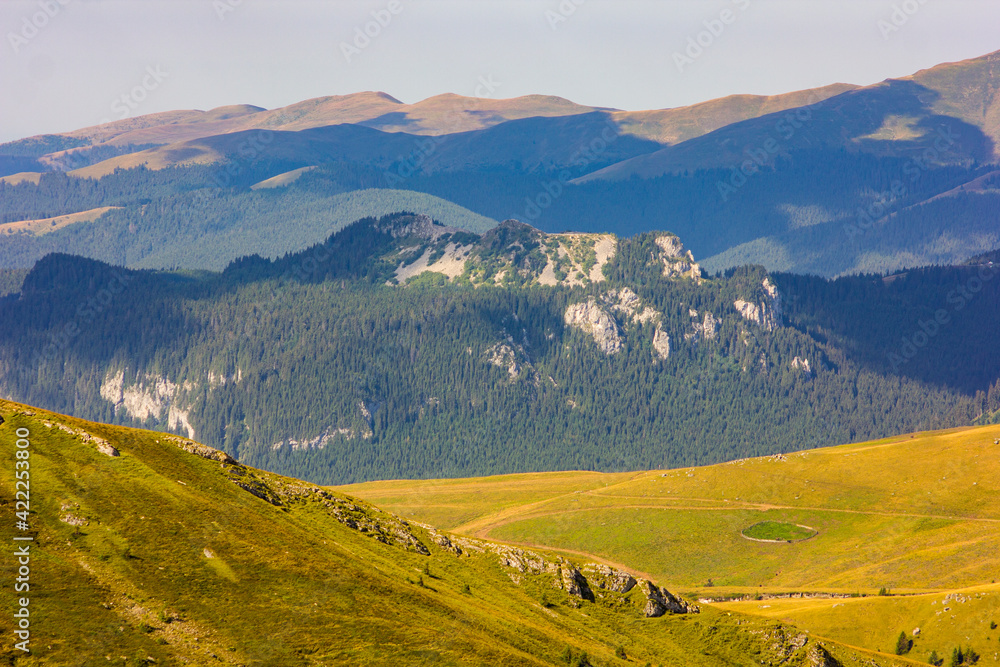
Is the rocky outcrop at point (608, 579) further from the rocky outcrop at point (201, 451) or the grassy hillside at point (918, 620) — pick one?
the rocky outcrop at point (201, 451)

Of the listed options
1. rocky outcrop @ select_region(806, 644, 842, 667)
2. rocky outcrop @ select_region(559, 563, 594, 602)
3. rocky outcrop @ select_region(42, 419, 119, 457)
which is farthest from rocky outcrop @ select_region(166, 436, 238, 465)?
rocky outcrop @ select_region(806, 644, 842, 667)

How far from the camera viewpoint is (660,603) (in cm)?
11356

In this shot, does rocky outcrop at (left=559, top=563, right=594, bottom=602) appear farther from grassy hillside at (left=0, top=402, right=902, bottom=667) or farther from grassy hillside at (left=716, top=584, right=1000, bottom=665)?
grassy hillside at (left=716, top=584, right=1000, bottom=665)

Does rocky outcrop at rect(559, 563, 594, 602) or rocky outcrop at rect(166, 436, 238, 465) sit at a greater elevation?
rocky outcrop at rect(166, 436, 238, 465)

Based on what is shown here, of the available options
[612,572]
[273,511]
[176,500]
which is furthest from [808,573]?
[176,500]

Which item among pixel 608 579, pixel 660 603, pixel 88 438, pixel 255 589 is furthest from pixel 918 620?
pixel 88 438

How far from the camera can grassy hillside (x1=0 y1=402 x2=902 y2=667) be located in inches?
2899

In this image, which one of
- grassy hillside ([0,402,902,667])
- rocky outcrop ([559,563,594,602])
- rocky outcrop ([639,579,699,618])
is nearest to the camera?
grassy hillside ([0,402,902,667])

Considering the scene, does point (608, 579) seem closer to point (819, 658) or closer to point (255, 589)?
point (819, 658)

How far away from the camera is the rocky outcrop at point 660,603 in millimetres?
112137

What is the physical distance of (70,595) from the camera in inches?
2874

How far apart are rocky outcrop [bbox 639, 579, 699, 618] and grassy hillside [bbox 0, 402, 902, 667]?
1.03 metres

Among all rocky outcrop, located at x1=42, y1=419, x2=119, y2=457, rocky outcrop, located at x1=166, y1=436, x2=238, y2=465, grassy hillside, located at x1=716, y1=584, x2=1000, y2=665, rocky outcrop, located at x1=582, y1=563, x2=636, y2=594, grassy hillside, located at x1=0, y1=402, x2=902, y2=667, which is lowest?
grassy hillside, located at x1=716, y1=584, x2=1000, y2=665

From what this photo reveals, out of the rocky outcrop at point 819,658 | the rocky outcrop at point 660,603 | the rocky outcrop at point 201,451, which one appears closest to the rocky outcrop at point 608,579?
the rocky outcrop at point 660,603
